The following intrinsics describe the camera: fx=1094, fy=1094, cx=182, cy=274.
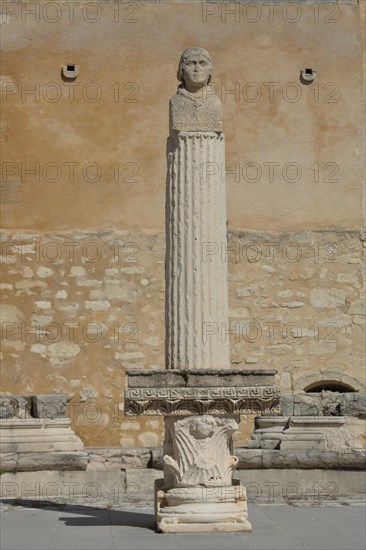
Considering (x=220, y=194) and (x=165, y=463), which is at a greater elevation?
(x=220, y=194)

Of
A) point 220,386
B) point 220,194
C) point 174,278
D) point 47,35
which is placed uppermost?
point 47,35

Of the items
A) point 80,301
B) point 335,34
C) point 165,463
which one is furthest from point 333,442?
point 335,34

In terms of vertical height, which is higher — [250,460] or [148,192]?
[148,192]

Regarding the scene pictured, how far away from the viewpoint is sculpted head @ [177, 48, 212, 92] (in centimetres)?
868

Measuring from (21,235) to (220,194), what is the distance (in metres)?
7.16

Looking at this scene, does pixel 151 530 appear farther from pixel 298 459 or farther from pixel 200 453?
pixel 298 459

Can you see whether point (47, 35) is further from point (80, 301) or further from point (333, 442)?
point (333, 442)

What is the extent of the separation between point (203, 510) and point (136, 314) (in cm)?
750

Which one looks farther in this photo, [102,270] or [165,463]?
[102,270]

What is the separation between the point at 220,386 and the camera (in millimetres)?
8078

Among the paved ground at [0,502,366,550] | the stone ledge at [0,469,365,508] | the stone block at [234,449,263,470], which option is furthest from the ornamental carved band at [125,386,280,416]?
the stone block at [234,449,263,470]

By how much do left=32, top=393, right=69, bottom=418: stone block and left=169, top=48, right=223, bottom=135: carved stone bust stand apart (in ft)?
12.4

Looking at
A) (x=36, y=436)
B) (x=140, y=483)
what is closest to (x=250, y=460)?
(x=140, y=483)

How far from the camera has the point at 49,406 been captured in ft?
37.2
